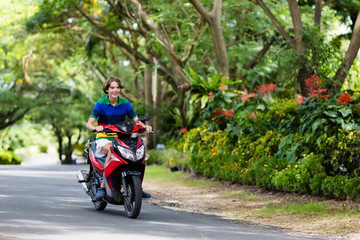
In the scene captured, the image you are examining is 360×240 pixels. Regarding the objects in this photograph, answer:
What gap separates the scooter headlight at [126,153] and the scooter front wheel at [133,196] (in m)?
0.27

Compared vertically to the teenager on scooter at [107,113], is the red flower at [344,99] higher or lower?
higher

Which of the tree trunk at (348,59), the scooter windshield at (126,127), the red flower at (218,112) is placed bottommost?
the scooter windshield at (126,127)

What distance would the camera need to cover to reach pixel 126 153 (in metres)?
7.85

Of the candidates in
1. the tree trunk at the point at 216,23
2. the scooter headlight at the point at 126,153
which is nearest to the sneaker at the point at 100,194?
the scooter headlight at the point at 126,153

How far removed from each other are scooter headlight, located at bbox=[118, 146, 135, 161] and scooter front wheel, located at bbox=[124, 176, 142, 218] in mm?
275

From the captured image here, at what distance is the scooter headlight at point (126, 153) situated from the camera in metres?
7.82

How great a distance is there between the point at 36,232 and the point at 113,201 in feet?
6.65

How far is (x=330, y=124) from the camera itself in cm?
1048

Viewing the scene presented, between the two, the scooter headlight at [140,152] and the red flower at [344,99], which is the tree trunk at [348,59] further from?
the scooter headlight at [140,152]

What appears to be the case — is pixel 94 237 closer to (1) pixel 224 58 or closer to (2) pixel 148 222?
(2) pixel 148 222

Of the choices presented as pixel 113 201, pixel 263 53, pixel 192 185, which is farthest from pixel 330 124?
pixel 263 53

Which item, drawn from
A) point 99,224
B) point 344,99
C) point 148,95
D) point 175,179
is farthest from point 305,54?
point 148,95

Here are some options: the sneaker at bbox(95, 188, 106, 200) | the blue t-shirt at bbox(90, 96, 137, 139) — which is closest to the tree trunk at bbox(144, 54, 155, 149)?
the blue t-shirt at bbox(90, 96, 137, 139)

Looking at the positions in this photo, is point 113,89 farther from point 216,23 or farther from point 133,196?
point 216,23
